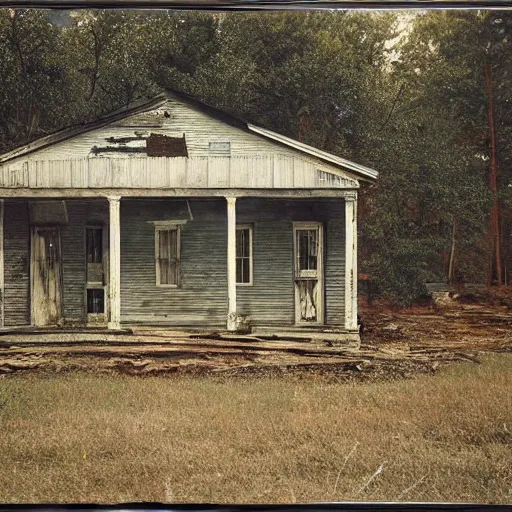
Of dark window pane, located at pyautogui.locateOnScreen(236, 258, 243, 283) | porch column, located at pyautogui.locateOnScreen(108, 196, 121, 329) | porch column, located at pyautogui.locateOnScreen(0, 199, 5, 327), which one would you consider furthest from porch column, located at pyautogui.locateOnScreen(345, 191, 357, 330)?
porch column, located at pyautogui.locateOnScreen(0, 199, 5, 327)

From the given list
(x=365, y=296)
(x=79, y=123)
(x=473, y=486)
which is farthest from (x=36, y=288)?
(x=473, y=486)

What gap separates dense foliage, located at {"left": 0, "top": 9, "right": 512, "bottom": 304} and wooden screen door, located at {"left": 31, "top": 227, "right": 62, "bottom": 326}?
78cm

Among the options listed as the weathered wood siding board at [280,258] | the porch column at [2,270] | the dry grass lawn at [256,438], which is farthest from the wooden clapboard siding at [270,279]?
the porch column at [2,270]

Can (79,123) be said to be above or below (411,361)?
above

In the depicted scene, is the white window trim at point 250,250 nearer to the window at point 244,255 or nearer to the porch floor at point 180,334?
the window at point 244,255

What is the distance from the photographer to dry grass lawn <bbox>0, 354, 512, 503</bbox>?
7531 millimetres

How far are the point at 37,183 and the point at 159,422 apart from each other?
2063mm

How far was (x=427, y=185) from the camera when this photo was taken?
7965mm

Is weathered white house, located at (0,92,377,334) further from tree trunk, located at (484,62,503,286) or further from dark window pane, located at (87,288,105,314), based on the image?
tree trunk, located at (484,62,503,286)

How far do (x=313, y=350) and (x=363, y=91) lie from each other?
6.75 feet

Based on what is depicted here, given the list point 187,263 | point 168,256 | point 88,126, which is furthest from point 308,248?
point 88,126

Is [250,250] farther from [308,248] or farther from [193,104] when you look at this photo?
[193,104]

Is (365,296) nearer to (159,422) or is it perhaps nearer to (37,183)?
(159,422)

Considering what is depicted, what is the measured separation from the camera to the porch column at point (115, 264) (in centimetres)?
799
